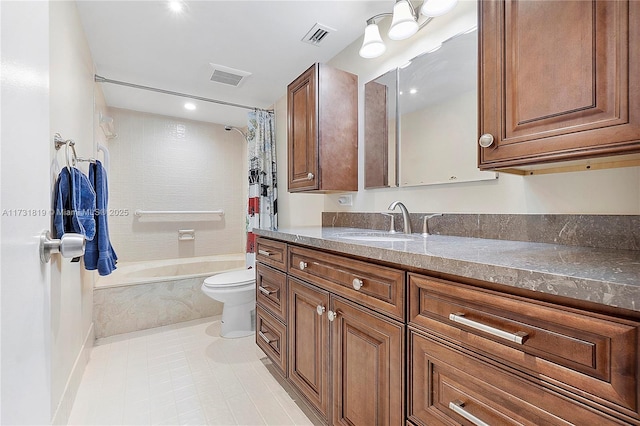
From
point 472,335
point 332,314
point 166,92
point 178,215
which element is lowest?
point 332,314

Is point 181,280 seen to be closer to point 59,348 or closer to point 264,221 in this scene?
point 264,221

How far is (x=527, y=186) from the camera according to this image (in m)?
1.17

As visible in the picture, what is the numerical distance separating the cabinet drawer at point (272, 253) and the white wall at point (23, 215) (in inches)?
39.4

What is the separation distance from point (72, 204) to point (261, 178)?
5.76ft

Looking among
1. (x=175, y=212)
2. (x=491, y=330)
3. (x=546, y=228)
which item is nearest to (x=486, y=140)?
(x=546, y=228)

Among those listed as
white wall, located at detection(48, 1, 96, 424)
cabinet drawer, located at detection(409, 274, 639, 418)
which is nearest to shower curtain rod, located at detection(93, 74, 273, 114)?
white wall, located at detection(48, 1, 96, 424)

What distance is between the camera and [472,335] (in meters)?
0.72

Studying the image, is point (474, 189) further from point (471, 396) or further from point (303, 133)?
point (303, 133)

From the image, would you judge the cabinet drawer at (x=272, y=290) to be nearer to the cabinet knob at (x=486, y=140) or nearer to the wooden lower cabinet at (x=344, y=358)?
the wooden lower cabinet at (x=344, y=358)

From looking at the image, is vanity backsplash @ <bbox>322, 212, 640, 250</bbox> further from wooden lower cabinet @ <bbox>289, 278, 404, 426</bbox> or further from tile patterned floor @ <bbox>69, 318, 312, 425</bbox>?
tile patterned floor @ <bbox>69, 318, 312, 425</bbox>

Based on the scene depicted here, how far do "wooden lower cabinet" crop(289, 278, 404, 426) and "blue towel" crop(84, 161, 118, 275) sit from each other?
1.23m

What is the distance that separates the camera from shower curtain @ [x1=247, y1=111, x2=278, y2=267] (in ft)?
9.88

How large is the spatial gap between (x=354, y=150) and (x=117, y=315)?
2381 millimetres

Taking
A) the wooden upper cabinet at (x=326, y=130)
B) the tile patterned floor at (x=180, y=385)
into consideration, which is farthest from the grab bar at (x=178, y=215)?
the wooden upper cabinet at (x=326, y=130)
